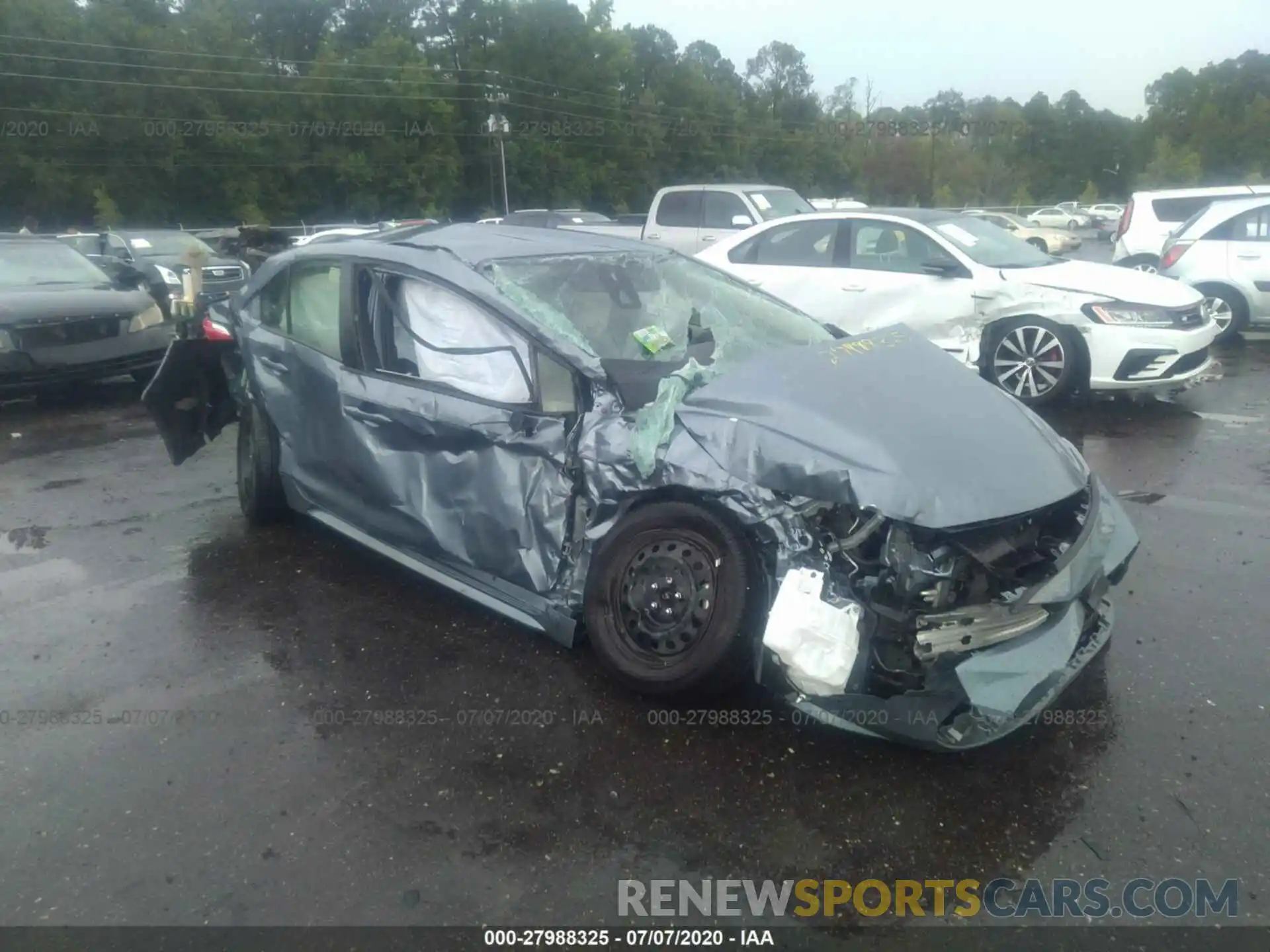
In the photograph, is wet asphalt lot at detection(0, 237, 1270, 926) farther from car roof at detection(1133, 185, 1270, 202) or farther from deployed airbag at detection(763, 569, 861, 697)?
car roof at detection(1133, 185, 1270, 202)

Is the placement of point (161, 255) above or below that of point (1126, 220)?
below

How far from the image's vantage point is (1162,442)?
7305 millimetres

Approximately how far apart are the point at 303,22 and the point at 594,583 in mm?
61806

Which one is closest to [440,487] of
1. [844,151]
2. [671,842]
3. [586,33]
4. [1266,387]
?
[671,842]

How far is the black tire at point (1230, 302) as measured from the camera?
11547 mm

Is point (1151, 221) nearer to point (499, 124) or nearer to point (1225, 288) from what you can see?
point (1225, 288)

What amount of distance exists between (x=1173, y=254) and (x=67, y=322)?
11467mm

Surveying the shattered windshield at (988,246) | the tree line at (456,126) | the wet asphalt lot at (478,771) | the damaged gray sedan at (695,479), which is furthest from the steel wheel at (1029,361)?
the tree line at (456,126)

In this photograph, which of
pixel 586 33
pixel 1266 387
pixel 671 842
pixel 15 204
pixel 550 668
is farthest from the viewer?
pixel 586 33

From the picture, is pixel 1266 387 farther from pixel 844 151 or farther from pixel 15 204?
pixel 844 151

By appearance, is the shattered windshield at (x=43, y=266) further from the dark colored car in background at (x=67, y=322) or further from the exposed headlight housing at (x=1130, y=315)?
the exposed headlight housing at (x=1130, y=315)

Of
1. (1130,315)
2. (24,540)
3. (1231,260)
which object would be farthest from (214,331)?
(1231,260)

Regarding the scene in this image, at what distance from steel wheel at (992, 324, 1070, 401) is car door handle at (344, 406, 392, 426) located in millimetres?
5465

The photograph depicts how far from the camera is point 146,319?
9492 mm
